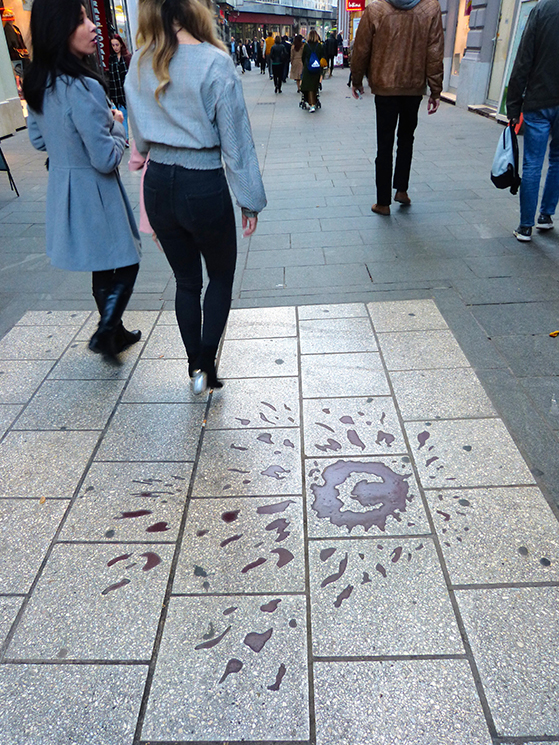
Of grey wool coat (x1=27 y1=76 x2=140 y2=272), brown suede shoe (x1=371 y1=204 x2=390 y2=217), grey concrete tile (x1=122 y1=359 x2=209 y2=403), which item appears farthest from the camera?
brown suede shoe (x1=371 y1=204 x2=390 y2=217)

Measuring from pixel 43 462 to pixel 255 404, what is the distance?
3.48 feet

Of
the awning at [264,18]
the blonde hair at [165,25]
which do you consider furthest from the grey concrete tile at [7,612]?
→ the awning at [264,18]

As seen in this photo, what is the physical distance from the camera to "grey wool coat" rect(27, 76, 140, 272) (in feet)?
9.12

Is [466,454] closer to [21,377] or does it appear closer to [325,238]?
[21,377]

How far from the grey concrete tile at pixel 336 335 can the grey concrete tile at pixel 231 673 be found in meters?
1.85

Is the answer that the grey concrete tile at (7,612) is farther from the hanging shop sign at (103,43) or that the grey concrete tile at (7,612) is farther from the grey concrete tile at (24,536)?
the hanging shop sign at (103,43)

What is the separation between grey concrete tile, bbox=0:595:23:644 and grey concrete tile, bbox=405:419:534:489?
1615 mm

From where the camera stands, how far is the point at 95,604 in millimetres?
1983

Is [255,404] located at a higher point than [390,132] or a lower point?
lower

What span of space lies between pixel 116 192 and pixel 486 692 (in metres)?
2.80

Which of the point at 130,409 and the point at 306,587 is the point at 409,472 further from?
the point at 130,409

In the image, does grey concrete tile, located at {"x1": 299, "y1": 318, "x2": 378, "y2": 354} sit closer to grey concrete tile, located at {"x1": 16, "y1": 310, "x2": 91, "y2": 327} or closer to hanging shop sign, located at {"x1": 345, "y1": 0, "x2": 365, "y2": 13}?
grey concrete tile, located at {"x1": 16, "y1": 310, "x2": 91, "y2": 327}

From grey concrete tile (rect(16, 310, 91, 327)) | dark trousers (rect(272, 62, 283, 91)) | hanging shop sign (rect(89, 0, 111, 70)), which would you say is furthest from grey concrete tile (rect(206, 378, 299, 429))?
dark trousers (rect(272, 62, 283, 91))

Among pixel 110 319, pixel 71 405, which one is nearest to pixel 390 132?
pixel 110 319
